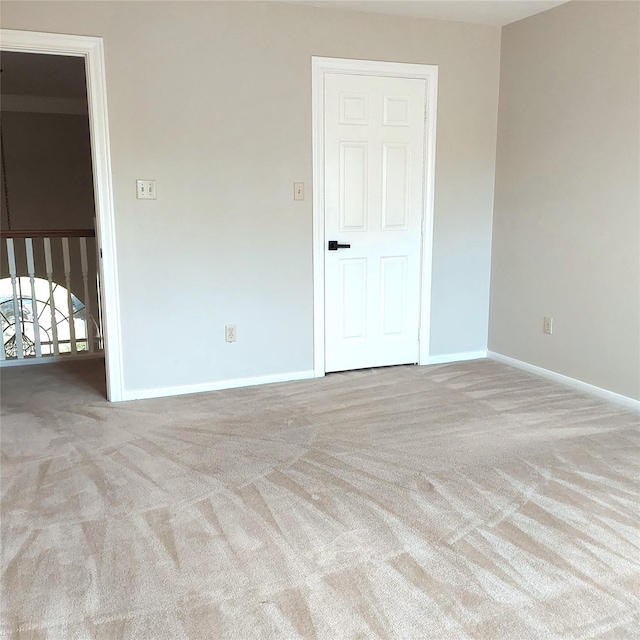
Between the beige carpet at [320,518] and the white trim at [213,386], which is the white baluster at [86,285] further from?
the white trim at [213,386]

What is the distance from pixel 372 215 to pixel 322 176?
454mm

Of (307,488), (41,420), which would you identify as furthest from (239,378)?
(307,488)

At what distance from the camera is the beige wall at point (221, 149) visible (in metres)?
3.26

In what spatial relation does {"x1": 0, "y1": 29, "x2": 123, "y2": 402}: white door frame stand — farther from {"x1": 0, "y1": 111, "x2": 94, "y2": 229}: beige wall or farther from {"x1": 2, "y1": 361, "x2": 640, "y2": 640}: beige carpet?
{"x1": 0, "y1": 111, "x2": 94, "y2": 229}: beige wall

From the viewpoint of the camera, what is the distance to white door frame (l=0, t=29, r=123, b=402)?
3.04m

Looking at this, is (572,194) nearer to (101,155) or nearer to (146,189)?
(146,189)

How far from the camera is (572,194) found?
3.58m

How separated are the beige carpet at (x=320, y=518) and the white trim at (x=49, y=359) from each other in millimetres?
861

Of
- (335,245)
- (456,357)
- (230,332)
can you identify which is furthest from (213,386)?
(456,357)

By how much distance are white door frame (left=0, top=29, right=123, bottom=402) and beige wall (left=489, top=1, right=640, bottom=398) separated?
2.69 metres

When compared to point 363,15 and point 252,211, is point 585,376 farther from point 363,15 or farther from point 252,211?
point 363,15

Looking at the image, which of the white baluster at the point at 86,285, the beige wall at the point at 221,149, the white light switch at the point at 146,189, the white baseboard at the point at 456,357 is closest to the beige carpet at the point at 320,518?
the beige wall at the point at 221,149

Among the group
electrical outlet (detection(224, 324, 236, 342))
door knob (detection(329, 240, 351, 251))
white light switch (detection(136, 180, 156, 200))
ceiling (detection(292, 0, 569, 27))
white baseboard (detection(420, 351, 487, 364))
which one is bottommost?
white baseboard (detection(420, 351, 487, 364))

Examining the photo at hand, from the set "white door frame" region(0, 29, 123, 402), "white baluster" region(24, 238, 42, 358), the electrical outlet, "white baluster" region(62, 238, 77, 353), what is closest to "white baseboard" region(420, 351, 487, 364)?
the electrical outlet
